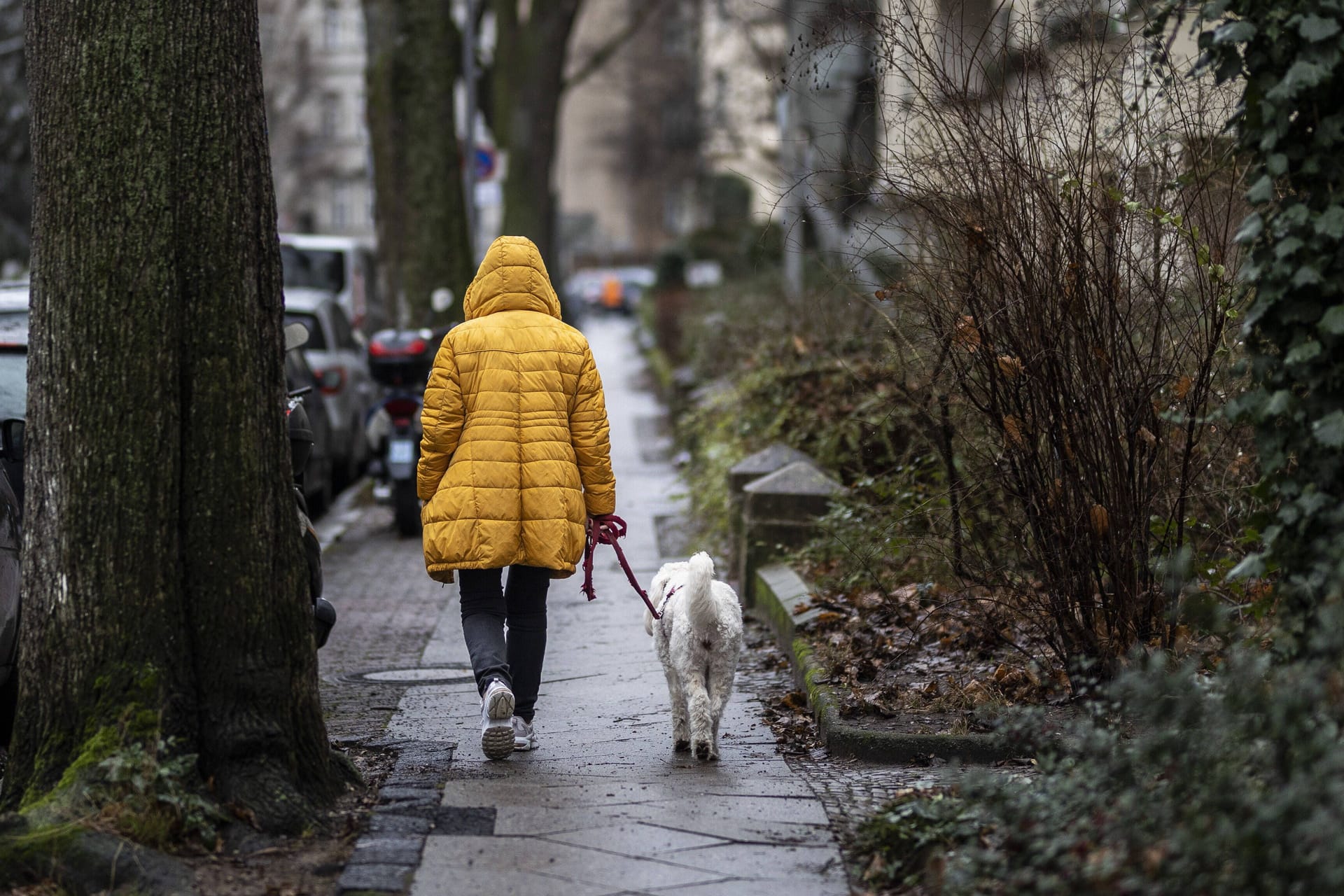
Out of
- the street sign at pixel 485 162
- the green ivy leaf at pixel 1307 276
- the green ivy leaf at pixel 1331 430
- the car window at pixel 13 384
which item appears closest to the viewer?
the green ivy leaf at pixel 1331 430

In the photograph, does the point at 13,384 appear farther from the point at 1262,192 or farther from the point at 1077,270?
the point at 1262,192

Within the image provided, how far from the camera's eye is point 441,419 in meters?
6.13

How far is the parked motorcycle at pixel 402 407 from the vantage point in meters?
12.6

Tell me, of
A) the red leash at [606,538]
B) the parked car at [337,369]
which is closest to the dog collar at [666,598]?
the red leash at [606,538]

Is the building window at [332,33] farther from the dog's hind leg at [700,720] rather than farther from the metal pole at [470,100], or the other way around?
the dog's hind leg at [700,720]

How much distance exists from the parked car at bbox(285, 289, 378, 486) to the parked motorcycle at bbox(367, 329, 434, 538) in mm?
1835

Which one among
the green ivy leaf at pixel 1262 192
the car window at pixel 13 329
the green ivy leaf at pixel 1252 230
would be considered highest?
the green ivy leaf at pixel 1262 192

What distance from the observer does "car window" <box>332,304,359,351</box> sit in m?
15.8

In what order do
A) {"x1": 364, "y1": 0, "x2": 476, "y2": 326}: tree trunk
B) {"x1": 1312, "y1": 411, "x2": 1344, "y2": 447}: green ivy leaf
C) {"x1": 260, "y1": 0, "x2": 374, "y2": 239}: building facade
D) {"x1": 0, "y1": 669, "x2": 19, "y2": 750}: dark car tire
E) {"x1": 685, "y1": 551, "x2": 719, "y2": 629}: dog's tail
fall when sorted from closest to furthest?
{"x1": 1312, "y1": 411, "x2": 1344, "y2": 447}: green ivy leaf, {"x1": 685, "y1": 551, "x2": 719, "y2": 629}: dog's tail, {"x1": 0, "y1": 669, "x2": 19, "y2": 750}: dark car tire, {"x1": 364, "y1": 0, "x2": 476, "y2": 326}: tree trunk, {"x1": 260, "y1": 0, "x2": 374, "y2": 239}: building facade

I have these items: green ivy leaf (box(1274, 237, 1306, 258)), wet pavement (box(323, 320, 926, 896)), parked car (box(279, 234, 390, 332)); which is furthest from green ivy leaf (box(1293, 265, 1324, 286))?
parked car (box(279, 234, 390, 332))

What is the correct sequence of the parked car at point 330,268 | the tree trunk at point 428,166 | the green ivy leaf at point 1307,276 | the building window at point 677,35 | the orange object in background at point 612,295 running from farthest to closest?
the orange object in background at point 612,295
the building window at point 677,35
the parked car at point 330,268
the tree trunk at point 428,166
the green ivy leaf at point 1307,276

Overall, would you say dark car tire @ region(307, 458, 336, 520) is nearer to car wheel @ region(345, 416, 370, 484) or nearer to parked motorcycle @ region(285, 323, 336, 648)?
car wheel @ region(345, 416, 370, 484)

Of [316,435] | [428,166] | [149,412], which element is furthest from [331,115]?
[149,412]

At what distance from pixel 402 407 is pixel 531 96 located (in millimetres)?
13684
